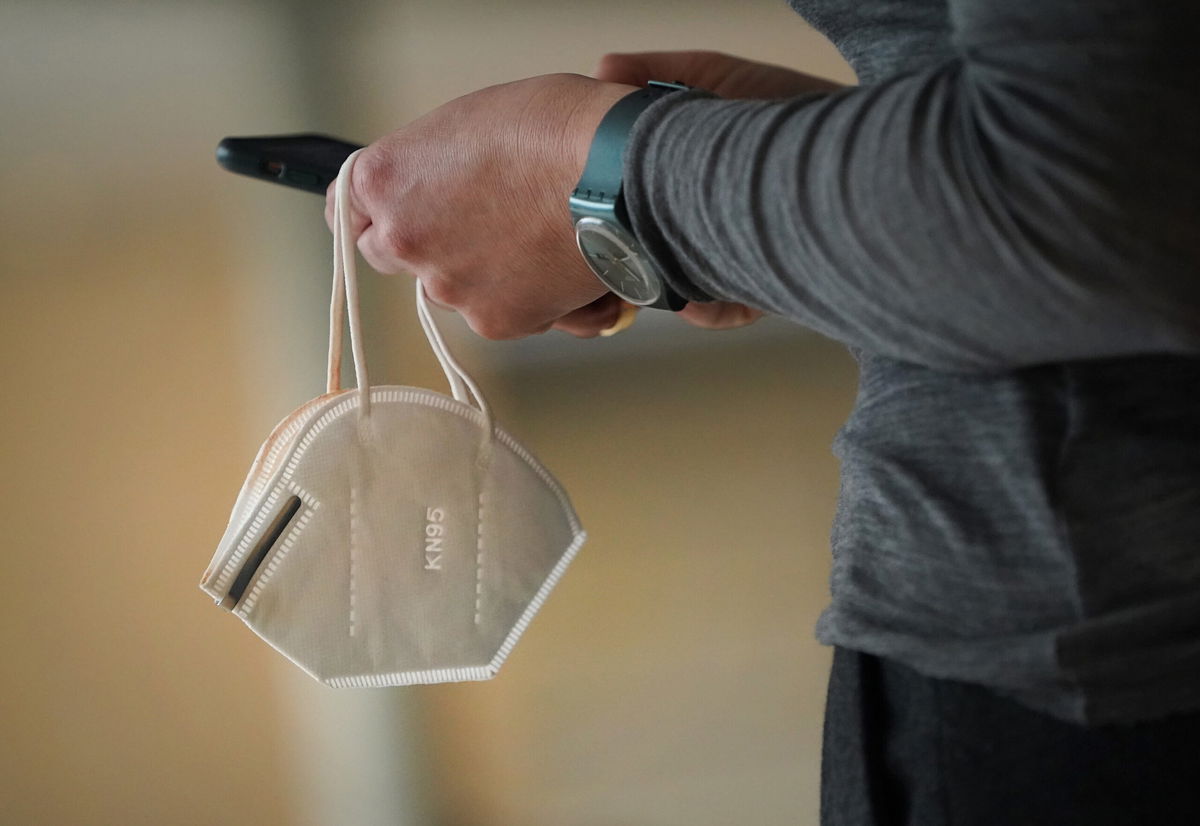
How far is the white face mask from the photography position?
566 mm

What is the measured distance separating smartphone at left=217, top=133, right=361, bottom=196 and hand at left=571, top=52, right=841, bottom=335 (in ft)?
0.61

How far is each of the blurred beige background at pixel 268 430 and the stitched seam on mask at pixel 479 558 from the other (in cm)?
61

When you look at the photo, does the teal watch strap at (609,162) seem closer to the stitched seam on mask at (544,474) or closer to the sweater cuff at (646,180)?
the sweater cuff at (646,180)

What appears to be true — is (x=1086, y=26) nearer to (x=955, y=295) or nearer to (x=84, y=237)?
(x=955, y=295)

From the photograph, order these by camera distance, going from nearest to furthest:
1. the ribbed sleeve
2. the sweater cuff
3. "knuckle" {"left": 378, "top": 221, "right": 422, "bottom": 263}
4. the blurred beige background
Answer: the ribbed sleeve → the sweater cuff → "knuckle" {"left": 378, "top": 221, "right": 422, "bottom": 263} → the blurred beige background

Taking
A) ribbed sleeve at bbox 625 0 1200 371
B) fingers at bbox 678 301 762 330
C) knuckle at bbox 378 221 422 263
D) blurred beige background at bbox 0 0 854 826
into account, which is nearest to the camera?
ribbed sleeve at bbox 625 0 1200 371

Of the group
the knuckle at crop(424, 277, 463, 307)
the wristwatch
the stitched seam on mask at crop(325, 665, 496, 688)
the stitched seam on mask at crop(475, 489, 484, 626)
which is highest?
the wristwatch

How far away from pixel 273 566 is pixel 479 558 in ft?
0.39

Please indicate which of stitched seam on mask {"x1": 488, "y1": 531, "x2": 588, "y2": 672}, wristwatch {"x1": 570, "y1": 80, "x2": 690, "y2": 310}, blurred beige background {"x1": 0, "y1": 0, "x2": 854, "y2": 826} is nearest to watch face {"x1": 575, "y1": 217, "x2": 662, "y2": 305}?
wristwatch {"x1": 570, "y1": 80, "x2": 690, "y2": 310}

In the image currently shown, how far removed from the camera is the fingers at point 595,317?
0.65m

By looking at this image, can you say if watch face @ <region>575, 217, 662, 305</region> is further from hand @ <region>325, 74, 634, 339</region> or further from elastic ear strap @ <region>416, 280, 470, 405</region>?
elastic ear strap @ <region>416, 280, 470, 405</region>

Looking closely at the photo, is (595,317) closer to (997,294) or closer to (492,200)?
(492,200)

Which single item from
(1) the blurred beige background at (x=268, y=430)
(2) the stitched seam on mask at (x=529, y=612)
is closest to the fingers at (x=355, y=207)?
(2) the stitched seam on mask at (x=529, y=612)

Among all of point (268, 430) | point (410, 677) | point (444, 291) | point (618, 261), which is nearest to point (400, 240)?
point (444, 291)
